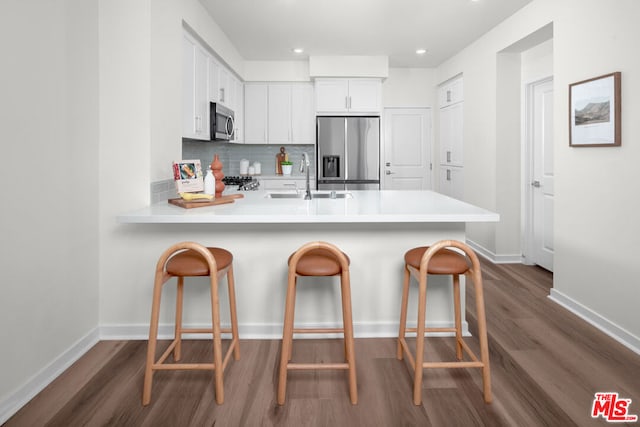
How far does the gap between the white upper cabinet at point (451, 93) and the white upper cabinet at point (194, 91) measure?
11.0 feet

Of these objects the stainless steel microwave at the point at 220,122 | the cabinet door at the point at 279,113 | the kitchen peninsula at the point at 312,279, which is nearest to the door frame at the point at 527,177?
the kitchen peninsula at the point at 312,279

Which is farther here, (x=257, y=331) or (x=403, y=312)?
(x=257, y=331)

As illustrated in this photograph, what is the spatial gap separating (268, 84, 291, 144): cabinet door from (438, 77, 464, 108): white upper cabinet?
7.43 ft

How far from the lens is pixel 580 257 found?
3168 mm

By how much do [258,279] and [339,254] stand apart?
92 centimetres

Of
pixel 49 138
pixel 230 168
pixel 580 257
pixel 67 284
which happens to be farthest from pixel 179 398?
pixel 230 168

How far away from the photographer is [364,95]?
578 centimetres

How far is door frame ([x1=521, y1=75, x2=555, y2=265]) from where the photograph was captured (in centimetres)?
457

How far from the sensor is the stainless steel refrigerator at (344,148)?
19.0ft

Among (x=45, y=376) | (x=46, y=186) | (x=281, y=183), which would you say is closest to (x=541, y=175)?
(x=281, y=183)

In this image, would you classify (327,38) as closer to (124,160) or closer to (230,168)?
(230,168)

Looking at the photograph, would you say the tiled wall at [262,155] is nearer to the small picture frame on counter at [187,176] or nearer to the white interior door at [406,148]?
the white interior door at [406,148]

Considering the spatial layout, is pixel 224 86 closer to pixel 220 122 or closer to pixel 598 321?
pixel 220 122

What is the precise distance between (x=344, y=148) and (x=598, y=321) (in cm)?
368
